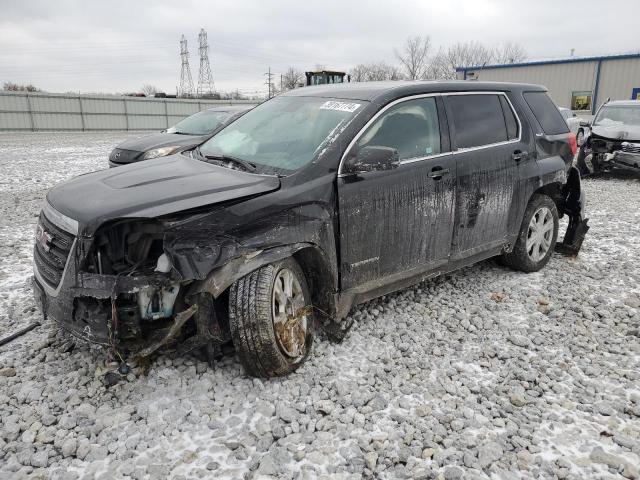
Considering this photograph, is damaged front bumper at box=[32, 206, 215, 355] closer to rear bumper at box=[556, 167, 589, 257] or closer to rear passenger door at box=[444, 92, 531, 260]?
rear passenger door at box=[444, 92, 531, 260]

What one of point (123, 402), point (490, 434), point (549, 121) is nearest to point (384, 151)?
point (490, 434)

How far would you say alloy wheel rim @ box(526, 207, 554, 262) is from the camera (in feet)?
16.7

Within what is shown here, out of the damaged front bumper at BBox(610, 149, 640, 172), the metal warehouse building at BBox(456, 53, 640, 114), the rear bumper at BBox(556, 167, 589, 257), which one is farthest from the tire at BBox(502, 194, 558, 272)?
the metal warehouse building at BBox(456, 53, 640, 114)

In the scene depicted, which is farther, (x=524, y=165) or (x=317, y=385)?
(x=524, y=165)

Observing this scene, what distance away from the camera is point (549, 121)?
5137 millimetres

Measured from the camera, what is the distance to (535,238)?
513 cm

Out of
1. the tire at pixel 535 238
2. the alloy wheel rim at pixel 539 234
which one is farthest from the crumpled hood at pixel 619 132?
the alloy wheel rim at pixel 539 234

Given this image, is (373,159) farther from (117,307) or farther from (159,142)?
(159,142)

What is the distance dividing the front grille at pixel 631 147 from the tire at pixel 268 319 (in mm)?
10385

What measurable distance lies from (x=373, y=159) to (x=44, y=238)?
215cm

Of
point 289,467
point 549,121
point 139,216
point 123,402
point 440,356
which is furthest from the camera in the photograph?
point 549,121

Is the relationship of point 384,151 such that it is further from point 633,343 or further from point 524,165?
point 633,343

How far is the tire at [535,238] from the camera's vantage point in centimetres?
497

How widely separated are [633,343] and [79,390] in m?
3.85
